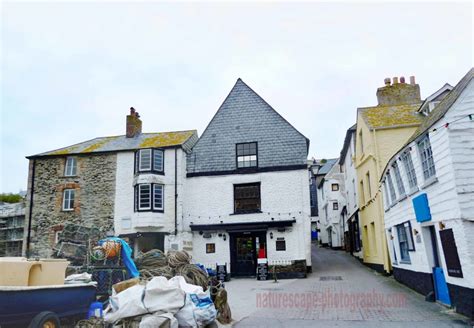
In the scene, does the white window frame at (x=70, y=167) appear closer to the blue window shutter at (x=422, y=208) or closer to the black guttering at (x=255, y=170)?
the black guttering at (x=255, y=170)

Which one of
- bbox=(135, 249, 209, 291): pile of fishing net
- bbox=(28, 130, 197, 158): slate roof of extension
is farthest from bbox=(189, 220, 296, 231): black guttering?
bbox=(135, 249, 209, 291): pile of fishing net

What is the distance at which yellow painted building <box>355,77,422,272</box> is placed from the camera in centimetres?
1850

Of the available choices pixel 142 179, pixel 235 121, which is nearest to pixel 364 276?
pixel 235 121

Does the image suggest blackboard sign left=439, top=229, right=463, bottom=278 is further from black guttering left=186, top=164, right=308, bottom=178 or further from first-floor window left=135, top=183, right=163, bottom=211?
first-floor window left=135, top=183, right=163, bottom=211

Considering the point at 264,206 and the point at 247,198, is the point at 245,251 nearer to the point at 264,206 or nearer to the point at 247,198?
the point at 264,206

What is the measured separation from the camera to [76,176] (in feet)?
80.4

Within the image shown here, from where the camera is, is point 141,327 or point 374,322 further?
point 374,322

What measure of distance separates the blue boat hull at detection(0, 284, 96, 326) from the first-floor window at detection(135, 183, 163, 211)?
13.3 m

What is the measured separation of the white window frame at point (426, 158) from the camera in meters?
10.5

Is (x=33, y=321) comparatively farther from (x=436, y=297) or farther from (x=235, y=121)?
(x=235, y=121)

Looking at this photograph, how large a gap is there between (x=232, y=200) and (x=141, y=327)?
49.9 feet

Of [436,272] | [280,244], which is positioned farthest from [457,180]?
[280,244]

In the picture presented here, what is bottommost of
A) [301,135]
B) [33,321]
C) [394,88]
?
[33,321]

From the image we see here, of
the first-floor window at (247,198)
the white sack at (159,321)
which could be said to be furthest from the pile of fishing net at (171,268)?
the first-floor window at (247,198)
